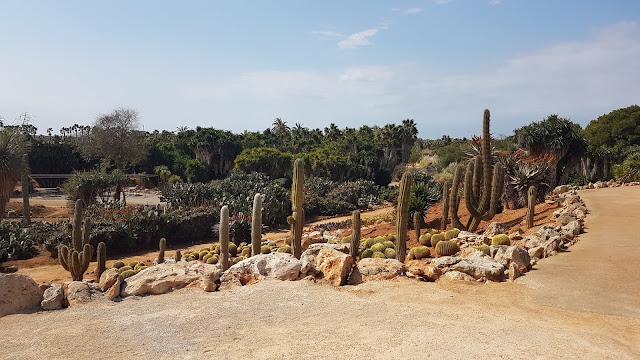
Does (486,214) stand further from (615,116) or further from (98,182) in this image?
(615,116)

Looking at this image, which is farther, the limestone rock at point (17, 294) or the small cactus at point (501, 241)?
the small cactus at point (501, 241)

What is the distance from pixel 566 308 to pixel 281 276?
16.7 ft

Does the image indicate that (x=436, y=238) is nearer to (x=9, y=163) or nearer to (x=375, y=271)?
(x=375, y=271)

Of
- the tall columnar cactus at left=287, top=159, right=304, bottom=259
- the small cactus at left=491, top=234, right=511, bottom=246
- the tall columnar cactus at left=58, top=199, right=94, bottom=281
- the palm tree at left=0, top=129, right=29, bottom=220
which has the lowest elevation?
the tall columnar cactus at left=58, top=199, right=94, bottom=281

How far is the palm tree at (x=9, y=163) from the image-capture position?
2286 cm

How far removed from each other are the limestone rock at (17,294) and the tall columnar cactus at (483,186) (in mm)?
10953

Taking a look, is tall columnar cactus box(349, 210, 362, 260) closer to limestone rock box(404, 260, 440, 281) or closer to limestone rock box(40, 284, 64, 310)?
limestone rock box(404, 260, 440, 281)

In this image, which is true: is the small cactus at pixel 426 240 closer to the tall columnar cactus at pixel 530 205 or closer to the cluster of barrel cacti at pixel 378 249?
the cluster of barrel cacti at pixel 378 249

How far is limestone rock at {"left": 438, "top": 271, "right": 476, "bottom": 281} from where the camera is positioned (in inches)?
374

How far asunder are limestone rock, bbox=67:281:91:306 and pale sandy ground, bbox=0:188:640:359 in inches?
11.0

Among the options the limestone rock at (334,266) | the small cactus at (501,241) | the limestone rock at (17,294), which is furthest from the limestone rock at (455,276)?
the limestone rock at (17,294)

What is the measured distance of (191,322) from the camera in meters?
7.69

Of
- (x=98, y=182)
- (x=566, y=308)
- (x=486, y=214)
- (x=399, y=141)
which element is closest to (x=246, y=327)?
(x=566, y=308)

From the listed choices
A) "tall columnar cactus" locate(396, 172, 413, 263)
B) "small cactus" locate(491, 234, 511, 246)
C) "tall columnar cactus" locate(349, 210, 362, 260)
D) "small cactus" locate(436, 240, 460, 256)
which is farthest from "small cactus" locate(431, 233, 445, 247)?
"tall columnar cactus" locate(349, 210, 362, 260)
